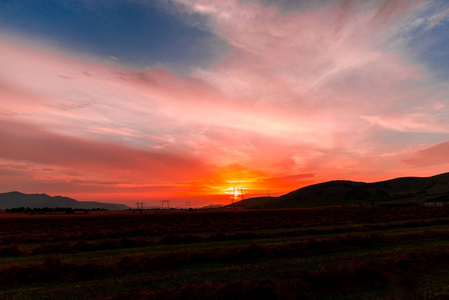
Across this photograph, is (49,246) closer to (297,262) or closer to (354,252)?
(297,262)

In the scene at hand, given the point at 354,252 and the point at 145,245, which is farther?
the point at 145,245

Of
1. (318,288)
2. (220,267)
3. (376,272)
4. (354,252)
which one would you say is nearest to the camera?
(318,288)

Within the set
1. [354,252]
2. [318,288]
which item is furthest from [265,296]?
[354,252]

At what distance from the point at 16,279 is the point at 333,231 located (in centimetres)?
2576

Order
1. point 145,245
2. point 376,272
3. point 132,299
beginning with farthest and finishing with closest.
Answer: point 145,245
point 376,272
point 132,299

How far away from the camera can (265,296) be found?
8742 millimetres

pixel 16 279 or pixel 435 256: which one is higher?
pixel 435 256

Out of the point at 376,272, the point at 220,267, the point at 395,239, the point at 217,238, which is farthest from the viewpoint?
the point at 217,238

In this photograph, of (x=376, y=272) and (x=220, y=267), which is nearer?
(x=376, y=272)

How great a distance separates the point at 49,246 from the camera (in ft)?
67.9

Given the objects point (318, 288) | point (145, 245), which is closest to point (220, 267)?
point (318, 288)

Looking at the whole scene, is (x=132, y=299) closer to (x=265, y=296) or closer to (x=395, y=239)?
(x=265, y=296)

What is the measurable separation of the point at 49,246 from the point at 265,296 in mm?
19522

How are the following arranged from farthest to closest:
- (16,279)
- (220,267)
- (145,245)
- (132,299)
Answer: (145,245) < (220,267) < (16,279) < (132,299)
